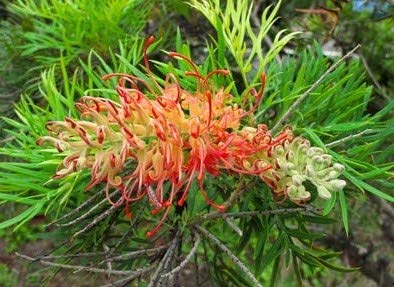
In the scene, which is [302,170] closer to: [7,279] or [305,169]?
[305,169]

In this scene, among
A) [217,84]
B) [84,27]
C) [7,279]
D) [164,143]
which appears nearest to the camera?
[164,143]

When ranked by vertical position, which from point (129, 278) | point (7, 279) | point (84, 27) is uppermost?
point (84, 27)

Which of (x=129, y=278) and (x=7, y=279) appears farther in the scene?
(x=7, y=279)

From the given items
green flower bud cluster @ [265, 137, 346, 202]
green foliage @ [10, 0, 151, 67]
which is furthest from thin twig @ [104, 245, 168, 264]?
green foliage @ [10, 0, 151, 67]

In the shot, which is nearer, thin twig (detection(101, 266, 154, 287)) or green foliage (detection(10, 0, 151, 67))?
thin twig (detection(101, 266, 154, 287))

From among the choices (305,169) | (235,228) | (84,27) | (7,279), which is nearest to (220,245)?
(235,228)

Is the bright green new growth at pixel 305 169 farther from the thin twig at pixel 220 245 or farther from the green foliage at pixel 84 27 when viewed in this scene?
the green foliage at pixel 84 27

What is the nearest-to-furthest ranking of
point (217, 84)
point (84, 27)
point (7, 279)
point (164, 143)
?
point (164, 143), point (217, 84), point (84, 27), point (7, 279)

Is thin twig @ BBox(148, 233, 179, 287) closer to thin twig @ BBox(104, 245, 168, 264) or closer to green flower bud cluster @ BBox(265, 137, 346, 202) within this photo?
thin twig @ BBox(104, 245, 168, 264)

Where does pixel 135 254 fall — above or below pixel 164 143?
below

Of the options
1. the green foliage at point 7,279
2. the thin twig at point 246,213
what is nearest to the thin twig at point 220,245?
the thin twig at point 246,213
